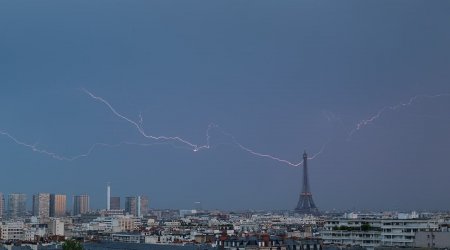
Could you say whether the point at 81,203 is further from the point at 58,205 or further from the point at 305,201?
the point at 305,201

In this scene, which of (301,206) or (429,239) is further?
(301,206)

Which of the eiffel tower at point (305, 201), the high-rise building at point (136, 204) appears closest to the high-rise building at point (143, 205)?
the high-rise building at point (136, 204)

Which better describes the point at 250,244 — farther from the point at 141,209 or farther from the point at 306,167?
the point at 141,209

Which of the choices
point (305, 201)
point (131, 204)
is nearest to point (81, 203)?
point (131, 204)

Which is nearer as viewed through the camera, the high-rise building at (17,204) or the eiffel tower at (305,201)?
the eiffel tower at (305,201)

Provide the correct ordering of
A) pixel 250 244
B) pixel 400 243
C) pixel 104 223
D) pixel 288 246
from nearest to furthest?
pixel 250 244 < pixel 288 246 < pixel 400 243 < pixel 104 223

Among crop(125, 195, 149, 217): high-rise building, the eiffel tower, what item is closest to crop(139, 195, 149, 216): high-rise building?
crop(125, 195, 149, 217): high-rise building

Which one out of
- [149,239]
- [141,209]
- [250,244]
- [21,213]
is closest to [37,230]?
[149,239]

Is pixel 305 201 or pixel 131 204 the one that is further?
pixel 131 204

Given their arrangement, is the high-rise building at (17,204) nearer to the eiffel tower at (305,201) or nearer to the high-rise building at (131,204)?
the high-rise building at (131,204)
